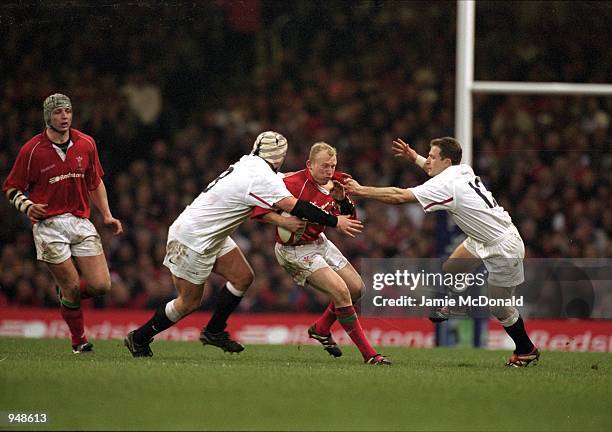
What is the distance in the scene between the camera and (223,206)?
7871 millimetres

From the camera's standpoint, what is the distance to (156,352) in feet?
29.3

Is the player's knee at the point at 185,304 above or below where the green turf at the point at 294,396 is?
above

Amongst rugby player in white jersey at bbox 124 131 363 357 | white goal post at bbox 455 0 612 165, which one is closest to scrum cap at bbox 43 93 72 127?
rugby player in white jersey at bbox 124 131 363 357

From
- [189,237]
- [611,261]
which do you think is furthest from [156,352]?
[611,261]

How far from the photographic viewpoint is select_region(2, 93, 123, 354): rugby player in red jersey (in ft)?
26.6

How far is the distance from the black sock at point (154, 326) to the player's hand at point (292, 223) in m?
1.10

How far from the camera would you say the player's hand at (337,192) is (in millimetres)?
8188

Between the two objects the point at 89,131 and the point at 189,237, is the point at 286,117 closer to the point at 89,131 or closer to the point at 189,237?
the point at 89,131

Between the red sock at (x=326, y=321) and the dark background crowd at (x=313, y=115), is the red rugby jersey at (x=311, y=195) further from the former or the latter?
the dark background crowd at (x=313, y=115)

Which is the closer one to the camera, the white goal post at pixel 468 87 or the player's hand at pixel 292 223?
the player's hand at pixel 292 223

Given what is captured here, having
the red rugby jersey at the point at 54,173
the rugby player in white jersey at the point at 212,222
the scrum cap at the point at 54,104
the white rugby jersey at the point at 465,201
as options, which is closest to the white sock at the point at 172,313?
the rugby player in white jersey at the point at 212,222

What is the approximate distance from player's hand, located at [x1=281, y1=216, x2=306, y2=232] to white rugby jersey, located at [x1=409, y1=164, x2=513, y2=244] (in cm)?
89

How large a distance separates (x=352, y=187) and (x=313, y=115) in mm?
6753

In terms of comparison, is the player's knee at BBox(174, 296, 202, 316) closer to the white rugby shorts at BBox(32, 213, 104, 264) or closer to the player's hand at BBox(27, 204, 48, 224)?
the white rugby shorts at BBox(32, 213, 104, 264)
